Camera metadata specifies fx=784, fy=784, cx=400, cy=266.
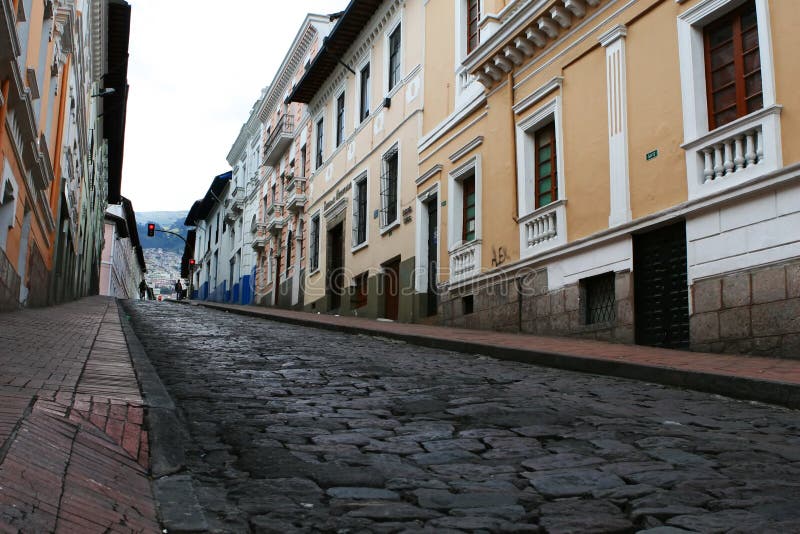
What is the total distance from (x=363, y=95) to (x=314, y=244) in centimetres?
605

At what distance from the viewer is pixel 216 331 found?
1361 centimetres

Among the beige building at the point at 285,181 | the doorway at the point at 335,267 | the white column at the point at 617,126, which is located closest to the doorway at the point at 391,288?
the doorway at the point at 335,267

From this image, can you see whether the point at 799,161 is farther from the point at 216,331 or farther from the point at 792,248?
the point at 216,331

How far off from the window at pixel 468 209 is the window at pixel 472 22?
9.00 ft

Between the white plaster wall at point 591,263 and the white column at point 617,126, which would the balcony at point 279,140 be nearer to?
the white plaster wall at point 591,263

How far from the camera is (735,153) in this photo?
355 inches

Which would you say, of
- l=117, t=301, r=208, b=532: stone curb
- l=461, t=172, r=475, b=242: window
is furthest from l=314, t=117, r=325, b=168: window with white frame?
l=117, t=301, r=208, b=532: stone curb

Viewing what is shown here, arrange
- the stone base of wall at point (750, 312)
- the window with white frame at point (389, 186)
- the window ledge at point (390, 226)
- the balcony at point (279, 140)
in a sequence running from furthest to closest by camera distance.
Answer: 1. the balcony at point (279, 140)
2. the window with white frame at point (389, 186)
3. the window ledge at point (390, 226)
4. the stone base of wall at point (750, 312)

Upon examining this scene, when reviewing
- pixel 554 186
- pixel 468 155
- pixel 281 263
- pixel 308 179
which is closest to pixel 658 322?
pixel 554 186

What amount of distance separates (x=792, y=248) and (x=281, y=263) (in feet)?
87.4

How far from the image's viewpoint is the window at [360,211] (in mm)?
22141

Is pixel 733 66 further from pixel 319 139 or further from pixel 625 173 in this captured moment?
pixel 319 139

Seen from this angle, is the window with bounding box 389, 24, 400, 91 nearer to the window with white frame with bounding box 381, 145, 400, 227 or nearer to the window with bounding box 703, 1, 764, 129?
the window with white frame with bounding box 381, 145, 400, 227

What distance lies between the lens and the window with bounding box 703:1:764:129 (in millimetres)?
9109
